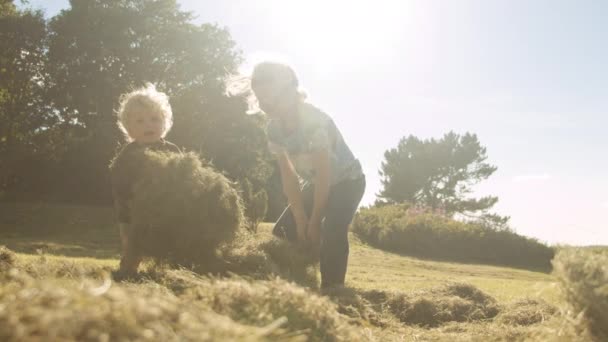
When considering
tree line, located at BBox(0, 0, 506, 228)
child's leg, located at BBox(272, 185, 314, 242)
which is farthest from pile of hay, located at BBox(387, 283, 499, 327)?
→ tree line, located at BBox(0, 0, 506, 228)

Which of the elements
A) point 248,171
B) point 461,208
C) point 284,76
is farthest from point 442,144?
point 284,76

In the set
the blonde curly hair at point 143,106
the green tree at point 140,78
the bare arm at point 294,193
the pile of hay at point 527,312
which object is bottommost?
the pile of hay at point 527,312

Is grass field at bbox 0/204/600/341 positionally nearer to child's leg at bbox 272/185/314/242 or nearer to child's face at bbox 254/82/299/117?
child's leg at bbox 272/185/314/242

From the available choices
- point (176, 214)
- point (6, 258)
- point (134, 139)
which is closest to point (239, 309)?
A: point (176, 214)

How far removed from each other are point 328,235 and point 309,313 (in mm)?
3206

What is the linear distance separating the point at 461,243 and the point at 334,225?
744 inches

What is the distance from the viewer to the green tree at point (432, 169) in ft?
192

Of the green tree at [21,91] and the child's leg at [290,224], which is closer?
the child's leg at [290,224]

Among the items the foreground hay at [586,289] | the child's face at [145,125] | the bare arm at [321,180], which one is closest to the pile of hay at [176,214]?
the child's face at [145,125]

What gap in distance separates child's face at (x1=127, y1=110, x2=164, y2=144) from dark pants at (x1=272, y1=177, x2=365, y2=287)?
1.76 metres

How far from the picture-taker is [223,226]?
3.92 meters

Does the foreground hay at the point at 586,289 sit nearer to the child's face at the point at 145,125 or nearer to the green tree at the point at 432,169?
the child's face at the point at 145,125

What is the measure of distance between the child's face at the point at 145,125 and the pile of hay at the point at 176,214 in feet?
4.44

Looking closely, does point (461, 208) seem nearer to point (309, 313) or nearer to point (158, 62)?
point (158, 62)
